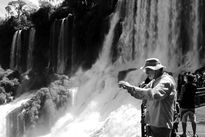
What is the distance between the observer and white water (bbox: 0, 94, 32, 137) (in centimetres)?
2886

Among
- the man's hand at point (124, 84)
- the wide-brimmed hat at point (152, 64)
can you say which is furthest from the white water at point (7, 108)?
the man's hand at point (124, 84)

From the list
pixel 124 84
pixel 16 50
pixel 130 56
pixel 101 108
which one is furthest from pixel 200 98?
pixel 16 50

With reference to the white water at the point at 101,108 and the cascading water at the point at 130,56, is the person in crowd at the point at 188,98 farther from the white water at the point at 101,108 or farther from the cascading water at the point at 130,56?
the cascading water at the point at 130,56

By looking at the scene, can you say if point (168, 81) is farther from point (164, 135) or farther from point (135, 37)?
point (135, 37)

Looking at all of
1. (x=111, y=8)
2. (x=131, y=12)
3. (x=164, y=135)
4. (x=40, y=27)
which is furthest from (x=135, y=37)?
(x=164, y=135)

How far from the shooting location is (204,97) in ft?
54.5

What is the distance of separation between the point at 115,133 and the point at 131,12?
1162cm

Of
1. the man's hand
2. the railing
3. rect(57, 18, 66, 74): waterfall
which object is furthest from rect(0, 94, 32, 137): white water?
the man's hand

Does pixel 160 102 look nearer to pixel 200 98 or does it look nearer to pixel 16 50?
pixel 200 98

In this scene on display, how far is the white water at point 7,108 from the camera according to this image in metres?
28.9

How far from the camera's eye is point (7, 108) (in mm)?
32375

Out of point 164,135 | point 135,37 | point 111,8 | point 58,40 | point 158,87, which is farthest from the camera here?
point 58,40

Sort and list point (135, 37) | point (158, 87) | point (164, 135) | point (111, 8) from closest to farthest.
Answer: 1. point (158, 87)
2. point (164, 135)
3. point (135, 37)
4. point (111, 8)

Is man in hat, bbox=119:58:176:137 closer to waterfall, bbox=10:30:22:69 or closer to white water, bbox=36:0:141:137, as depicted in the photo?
white water, bbox=36:0:141:137
